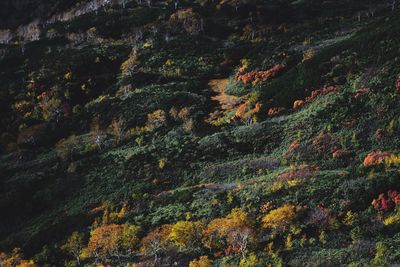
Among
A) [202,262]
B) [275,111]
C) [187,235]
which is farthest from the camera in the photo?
[275,111]

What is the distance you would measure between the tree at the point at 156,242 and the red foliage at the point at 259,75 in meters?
55.4

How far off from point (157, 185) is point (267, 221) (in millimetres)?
25874

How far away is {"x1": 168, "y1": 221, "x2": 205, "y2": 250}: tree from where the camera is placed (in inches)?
2158

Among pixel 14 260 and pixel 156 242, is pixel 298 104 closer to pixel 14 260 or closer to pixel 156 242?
pixel 156 242

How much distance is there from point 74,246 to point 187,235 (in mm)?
15496

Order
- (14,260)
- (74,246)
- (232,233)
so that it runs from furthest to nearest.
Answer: (14,260)
(74,246)
(232,233)

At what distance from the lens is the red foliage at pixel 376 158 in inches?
2382

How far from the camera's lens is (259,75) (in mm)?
111188

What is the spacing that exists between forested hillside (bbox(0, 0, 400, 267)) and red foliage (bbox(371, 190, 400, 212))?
0.53 feet

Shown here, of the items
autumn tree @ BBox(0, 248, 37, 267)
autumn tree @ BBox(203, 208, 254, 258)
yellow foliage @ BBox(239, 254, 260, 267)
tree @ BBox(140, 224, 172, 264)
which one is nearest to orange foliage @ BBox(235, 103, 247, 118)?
tree @ BBox(140, 224, 172, 264)

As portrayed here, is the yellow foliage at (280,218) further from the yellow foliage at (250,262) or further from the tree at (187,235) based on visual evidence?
the tree at (187,235)

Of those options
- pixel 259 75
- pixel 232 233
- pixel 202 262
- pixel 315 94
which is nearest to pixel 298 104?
pixel 315 94

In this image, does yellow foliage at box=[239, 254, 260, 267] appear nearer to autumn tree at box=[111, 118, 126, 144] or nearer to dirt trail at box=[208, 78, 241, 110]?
autumn tree at box=[111, 118, 126, 144]

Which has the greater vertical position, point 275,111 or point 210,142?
point 275,111
